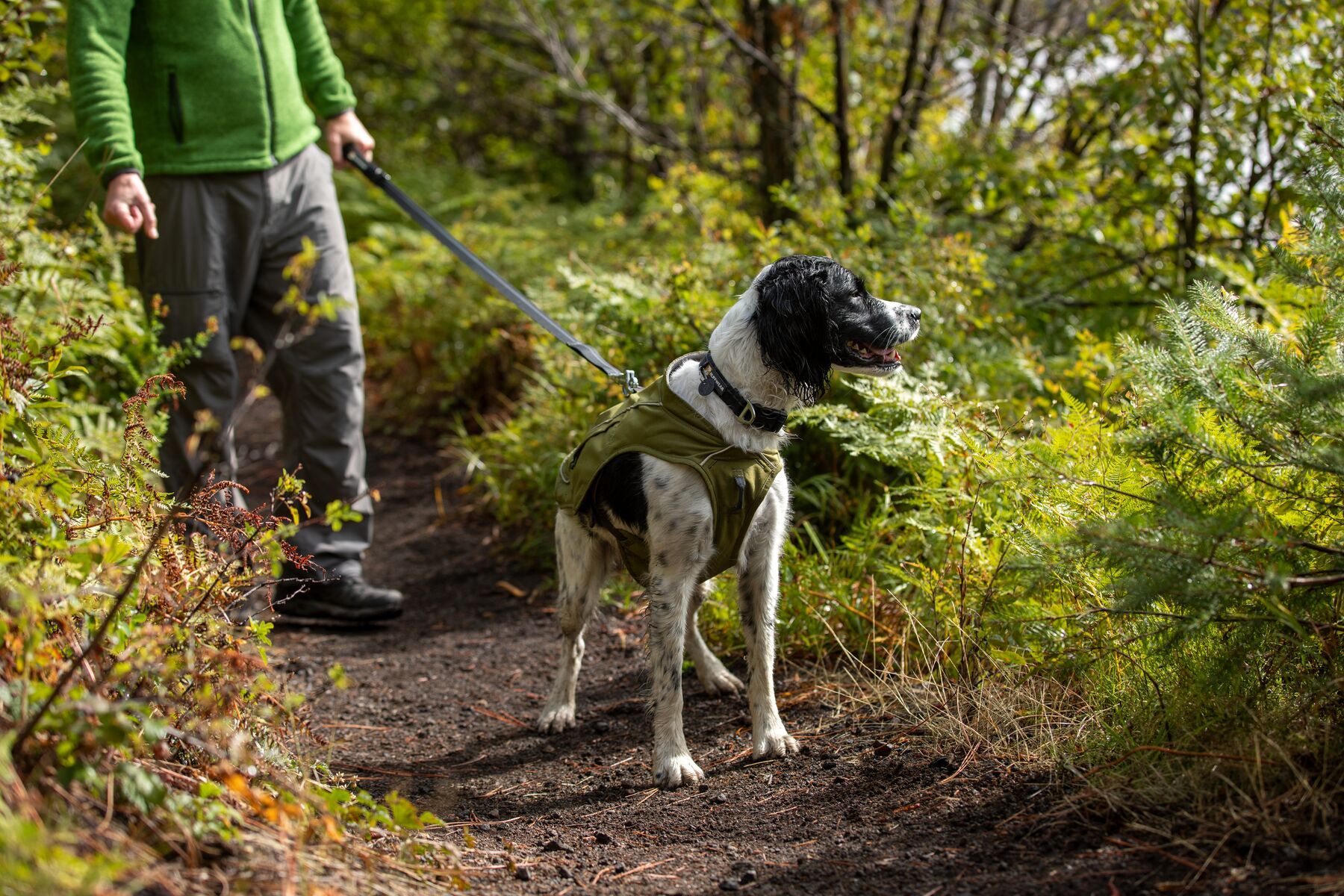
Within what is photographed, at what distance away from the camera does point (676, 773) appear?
10.5ft

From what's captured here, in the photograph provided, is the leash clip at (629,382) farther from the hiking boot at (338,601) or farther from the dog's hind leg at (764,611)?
the hiking boot at (338,601)

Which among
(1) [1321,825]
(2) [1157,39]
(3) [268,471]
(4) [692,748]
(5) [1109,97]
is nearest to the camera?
(1) [1321,825]

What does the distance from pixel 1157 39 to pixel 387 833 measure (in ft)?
16.9

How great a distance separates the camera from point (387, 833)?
252 cm

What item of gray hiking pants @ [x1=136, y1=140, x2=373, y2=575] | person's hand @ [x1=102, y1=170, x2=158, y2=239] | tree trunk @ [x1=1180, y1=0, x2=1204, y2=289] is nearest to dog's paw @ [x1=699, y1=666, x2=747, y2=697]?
gray hiking pants @ [x1=136, y1=140, x2=373, y2=575]

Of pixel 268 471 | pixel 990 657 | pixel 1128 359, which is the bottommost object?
pixel 268 471

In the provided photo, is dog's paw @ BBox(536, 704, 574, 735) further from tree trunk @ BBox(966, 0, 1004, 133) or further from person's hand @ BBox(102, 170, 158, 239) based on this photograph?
tree trunk @ BBox(966, 0, 1004, 133)

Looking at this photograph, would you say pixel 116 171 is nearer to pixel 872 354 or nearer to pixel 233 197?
pixel 233 197

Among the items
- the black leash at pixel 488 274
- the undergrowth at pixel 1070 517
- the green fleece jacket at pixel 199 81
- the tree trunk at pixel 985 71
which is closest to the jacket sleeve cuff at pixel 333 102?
the black leash at pixel 488 274

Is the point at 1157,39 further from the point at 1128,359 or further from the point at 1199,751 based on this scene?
the point at 1199,751

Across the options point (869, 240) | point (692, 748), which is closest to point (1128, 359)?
point (692, 748)

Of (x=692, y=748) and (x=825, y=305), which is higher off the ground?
(x=825, y=305)

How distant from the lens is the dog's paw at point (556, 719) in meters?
3.72

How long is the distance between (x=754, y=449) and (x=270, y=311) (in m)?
2.47
